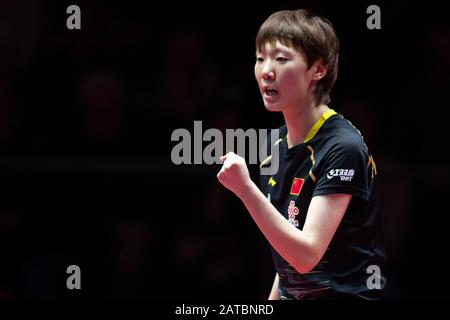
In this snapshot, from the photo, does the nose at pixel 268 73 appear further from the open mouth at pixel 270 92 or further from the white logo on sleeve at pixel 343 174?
the white logo on sleeve at pixel 343 174

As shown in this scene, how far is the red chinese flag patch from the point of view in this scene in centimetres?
252

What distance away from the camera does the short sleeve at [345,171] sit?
7.85 feet

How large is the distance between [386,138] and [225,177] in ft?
5.35

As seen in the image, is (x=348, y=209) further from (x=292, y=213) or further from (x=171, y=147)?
(x=171, y=147)

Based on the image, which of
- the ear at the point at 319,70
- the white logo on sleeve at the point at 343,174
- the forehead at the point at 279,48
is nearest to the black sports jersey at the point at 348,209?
the white logo on sleeve at the point at 343,174

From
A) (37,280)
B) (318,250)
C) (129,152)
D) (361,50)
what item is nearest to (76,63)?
(129,152)

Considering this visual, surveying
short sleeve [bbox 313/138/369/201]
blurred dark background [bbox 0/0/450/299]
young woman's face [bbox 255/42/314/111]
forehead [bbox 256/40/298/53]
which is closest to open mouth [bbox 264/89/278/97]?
young woman's face [bbox 255/42/314/111]

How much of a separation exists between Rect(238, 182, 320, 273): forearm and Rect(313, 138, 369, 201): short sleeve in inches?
6.6

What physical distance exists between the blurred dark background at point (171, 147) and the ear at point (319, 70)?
1.04 m

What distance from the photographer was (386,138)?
149 inches

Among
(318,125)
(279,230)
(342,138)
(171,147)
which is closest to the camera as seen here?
(279,230)

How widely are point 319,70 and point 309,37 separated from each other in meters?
0.12

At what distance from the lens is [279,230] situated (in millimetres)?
2307

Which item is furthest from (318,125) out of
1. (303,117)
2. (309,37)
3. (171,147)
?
(171,147)
